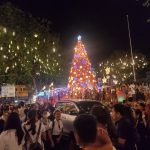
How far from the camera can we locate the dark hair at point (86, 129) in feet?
10.7

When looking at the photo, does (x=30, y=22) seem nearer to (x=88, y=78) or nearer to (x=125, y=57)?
(x=88, y=78)

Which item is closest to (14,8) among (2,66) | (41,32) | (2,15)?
(2,15)

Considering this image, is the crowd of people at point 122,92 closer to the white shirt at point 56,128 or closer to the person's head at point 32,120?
the white shirt at point 56,128

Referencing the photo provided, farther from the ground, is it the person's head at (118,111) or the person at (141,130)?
the person's head at (118,111)

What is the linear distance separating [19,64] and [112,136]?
2959 centimetres

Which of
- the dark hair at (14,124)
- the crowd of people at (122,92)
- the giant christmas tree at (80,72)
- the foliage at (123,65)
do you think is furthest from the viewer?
the foliage at (123,65)

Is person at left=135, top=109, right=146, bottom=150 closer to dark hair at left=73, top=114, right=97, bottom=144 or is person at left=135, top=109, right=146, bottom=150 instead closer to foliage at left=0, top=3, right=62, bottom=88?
dark hair at left=73, top=114, right=97, bottom=144

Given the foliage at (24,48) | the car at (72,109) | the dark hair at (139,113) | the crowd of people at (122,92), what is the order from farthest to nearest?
the foliage at (24,48) < the crowd of people at (122,92) < the car at (72,109) < the dark hair at (139,113)

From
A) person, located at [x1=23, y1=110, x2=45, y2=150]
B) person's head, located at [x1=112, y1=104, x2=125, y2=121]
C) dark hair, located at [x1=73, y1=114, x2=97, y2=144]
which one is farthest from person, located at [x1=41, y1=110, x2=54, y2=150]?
dark hair, located at [x1=73, y1=114, x2=97, y2=144]

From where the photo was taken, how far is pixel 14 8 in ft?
114

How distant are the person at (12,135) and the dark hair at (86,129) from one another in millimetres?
3125

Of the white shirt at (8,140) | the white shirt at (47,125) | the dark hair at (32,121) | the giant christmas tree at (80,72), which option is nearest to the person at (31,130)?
the dark hair at (32,121)

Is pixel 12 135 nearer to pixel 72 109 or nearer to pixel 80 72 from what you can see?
pixel 72 109

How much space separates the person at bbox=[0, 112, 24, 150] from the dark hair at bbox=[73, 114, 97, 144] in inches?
123
